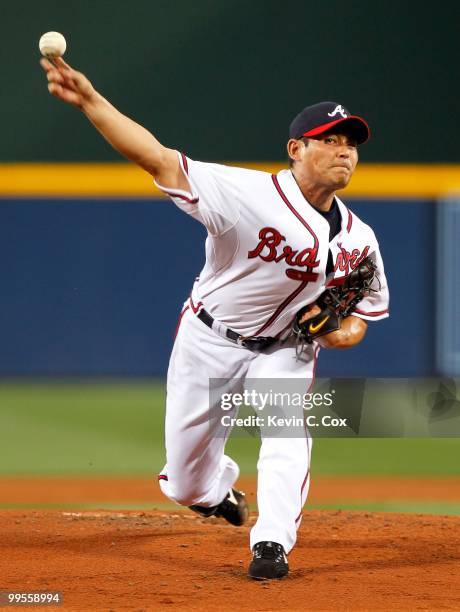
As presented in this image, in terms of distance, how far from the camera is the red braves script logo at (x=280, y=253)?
3.72 meters

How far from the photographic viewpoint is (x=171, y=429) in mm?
4102

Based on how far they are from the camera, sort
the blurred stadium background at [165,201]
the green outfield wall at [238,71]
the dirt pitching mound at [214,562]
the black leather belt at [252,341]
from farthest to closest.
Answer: the green outfield wall at [238,71], the blurred stadium background at [165,201], the black leather belt at [252,341], the dirt pitching mound at [214,562]

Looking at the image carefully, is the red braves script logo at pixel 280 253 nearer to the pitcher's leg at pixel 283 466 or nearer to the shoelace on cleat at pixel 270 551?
Result: the pitcher's leg at pixel 283 466

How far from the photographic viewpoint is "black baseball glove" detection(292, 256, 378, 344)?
12.4ft

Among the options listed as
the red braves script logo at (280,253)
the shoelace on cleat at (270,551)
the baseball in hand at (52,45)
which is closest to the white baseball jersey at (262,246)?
the red braves script logo at (280,253)

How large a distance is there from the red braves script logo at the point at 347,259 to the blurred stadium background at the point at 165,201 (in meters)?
1.75

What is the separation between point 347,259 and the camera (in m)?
3.90

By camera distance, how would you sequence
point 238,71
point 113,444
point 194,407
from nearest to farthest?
point 194,407 < point 113,444 < point 238,71

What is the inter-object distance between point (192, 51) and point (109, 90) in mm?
912

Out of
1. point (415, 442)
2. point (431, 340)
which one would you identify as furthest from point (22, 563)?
point (431, 340)

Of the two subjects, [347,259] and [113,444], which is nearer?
[347,259]

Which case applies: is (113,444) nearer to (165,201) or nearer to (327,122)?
(165,201)

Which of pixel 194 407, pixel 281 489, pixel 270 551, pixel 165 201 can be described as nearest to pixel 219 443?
pixel 194 407

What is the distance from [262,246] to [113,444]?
351 centimetres
